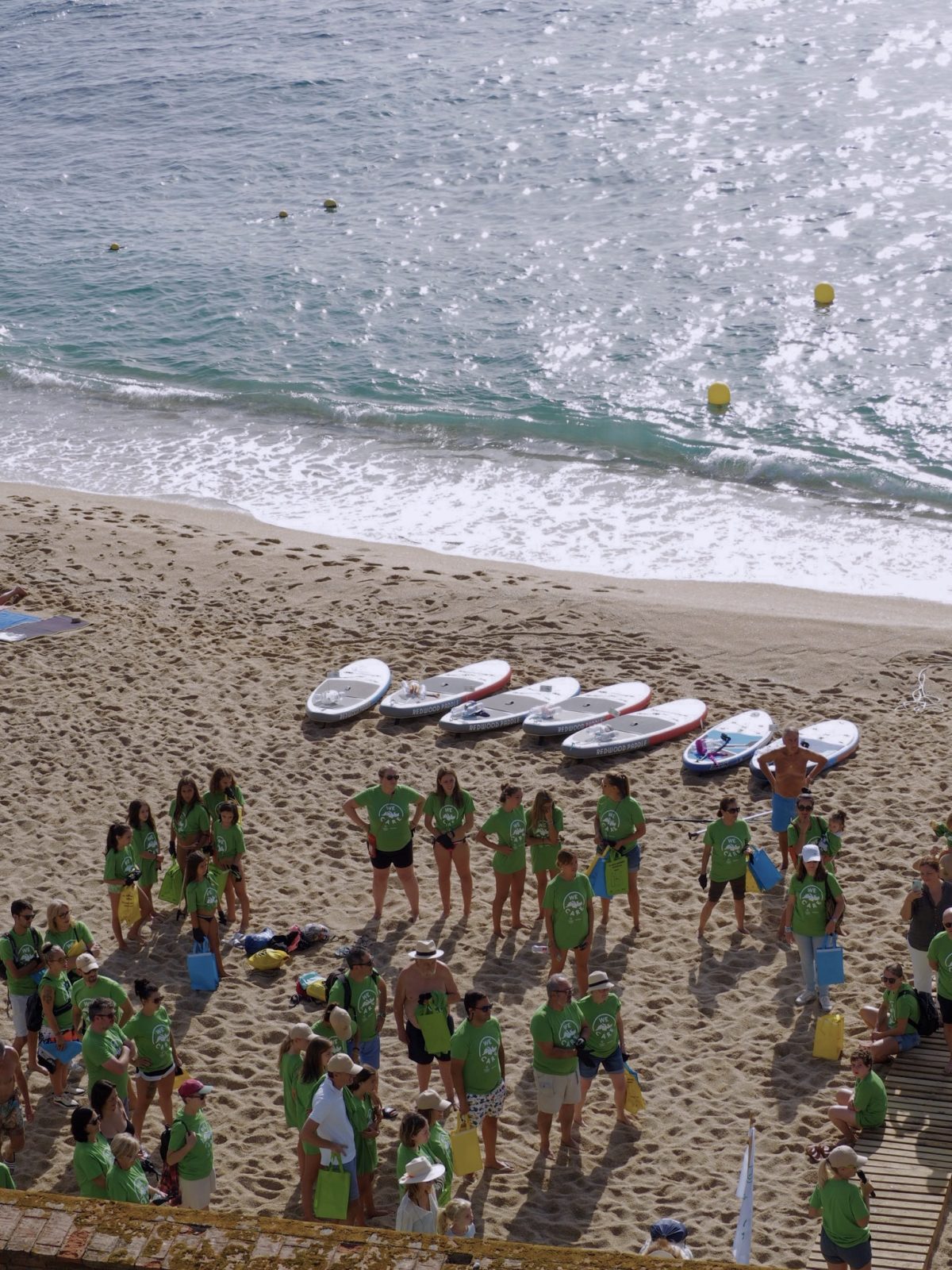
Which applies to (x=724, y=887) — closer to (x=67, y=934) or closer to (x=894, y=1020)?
(x=894, y=1020)

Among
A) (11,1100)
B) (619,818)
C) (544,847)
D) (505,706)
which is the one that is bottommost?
(11,1100)

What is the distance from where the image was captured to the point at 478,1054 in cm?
819

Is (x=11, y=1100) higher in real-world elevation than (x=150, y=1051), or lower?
lower

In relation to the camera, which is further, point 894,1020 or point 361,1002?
point 894,1020

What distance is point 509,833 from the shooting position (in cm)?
1079

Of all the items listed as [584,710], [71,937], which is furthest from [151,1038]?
[584,710]

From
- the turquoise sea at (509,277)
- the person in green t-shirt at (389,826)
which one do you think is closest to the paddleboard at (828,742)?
the person in green t-shirt at (389,826)

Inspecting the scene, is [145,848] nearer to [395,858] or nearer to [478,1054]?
[395,858]

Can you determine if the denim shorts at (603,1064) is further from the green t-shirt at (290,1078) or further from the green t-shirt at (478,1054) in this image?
the green t-shirt at (290,1078)

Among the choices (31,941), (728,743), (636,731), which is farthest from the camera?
(636,731)

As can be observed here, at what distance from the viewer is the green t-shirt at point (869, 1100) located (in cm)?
834

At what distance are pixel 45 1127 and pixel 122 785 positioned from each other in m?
4.73

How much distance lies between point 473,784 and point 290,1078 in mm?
5633

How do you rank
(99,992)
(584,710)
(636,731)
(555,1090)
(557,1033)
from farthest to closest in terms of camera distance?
(584,710)
(636,731)
(99,992)
(555,1090)
(557,1033)
